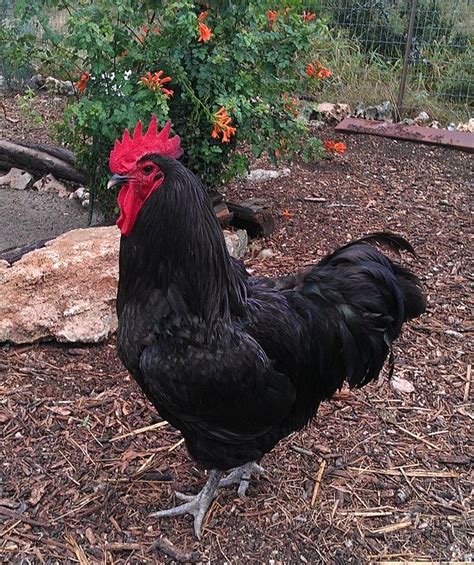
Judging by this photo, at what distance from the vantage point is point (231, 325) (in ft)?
9.36

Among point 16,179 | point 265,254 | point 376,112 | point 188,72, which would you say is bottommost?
point 16,179

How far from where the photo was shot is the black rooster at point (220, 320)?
2.68m

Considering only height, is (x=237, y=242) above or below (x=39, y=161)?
above

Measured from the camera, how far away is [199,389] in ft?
8.93

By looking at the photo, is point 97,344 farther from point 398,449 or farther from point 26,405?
point 398,449

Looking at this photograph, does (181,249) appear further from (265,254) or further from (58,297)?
(265,254)

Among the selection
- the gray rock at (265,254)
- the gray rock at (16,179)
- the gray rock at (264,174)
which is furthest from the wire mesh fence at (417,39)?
the gray rock at (265,254)

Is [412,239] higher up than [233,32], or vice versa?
[233,32]

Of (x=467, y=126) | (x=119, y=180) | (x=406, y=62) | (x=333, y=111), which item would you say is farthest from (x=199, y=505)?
(x=406, y=62)

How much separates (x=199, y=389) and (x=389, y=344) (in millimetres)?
1047

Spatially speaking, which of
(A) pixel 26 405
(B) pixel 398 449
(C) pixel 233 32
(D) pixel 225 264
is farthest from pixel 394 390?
(C) pixel 233 32

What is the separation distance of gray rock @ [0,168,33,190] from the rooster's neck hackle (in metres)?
4.67

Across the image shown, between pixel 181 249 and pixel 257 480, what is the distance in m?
1.55

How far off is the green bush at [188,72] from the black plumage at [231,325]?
5.65 ft
